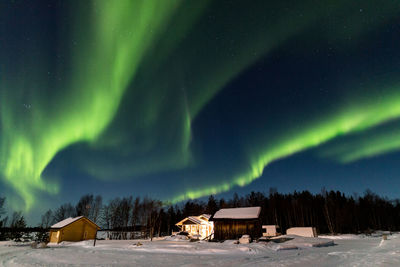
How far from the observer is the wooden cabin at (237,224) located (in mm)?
34156

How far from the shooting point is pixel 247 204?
322 ft

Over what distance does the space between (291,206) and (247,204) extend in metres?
19.5

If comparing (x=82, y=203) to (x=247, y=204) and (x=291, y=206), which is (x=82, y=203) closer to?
(x=247, y=204)

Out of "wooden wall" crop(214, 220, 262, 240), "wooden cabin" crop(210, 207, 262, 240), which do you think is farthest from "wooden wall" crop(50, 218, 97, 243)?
"wooden cabin" crop(210, 207, 262, 240)

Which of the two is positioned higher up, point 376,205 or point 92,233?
point 376,205

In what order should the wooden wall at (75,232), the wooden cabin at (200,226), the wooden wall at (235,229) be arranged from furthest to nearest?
1. the wooden cabin at (200,226)
2. the wooden wall at (75,232)
3. the wooden wall at (235,229)

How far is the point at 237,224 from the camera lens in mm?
35406

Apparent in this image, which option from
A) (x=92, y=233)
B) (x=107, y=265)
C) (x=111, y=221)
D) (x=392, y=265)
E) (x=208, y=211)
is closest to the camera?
(x=392, y=265)

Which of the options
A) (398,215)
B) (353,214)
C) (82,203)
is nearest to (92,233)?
(82,203)

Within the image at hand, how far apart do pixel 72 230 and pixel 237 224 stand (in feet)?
114

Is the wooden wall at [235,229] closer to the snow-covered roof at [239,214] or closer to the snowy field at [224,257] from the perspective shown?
the snow-covered roof at [239,214]

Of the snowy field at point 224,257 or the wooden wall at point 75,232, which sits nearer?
the snowy field at point 224,257

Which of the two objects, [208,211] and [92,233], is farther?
[208,211]

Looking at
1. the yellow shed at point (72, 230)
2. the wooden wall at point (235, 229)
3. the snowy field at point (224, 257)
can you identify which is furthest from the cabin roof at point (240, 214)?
the yellow shed at point (72, 230)
